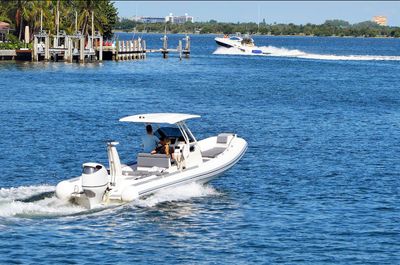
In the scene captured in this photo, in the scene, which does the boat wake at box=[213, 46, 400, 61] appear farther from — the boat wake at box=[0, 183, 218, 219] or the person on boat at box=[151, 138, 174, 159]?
the boat wake at box=[0, 183, 218, 219]

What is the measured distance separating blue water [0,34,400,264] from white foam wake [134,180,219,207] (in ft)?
0.14

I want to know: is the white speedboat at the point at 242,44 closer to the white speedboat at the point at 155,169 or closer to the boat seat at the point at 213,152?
the white speedboat at the point at 155,169

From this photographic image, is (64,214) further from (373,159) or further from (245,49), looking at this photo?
(245,49)

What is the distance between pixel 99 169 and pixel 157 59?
110102mm

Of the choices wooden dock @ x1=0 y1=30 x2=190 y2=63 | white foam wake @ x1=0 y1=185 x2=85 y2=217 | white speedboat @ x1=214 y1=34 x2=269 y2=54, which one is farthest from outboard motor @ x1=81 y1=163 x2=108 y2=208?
white speedboat @ x1=214 y1=34 x2=269 y2=54

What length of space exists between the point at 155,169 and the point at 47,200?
3.77 metres

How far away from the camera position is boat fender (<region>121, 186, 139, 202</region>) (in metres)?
27.9

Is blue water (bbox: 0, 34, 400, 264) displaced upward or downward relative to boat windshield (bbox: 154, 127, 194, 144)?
downward

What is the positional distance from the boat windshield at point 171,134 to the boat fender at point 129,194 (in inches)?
162

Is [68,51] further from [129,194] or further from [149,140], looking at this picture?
[129,194]

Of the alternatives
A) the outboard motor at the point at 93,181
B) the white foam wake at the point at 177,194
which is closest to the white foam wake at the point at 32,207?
the outboard motor at the point at 93,181

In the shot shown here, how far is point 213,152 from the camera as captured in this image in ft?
110

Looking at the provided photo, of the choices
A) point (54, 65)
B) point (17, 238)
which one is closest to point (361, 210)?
Answer: point (17, 238)

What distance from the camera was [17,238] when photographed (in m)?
25.2
